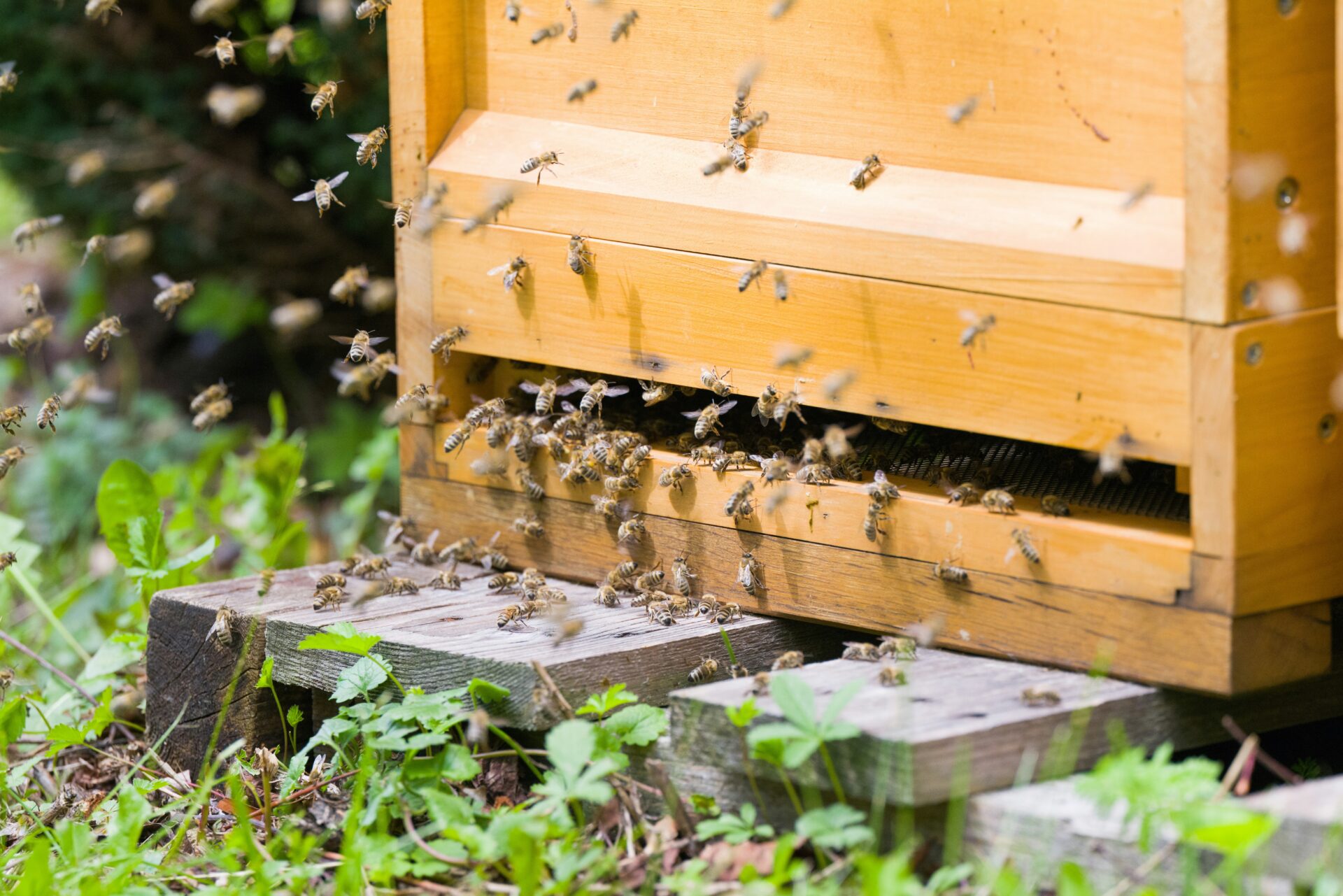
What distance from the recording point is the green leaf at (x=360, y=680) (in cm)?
311

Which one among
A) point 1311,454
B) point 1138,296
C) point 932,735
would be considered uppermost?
point 1138,296

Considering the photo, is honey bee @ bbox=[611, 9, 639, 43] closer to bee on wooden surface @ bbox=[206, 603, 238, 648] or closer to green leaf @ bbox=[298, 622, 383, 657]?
green leaf @ bbox=[298, 622, 383, 657]

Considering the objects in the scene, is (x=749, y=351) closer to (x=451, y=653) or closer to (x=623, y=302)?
(x=623, y=302)

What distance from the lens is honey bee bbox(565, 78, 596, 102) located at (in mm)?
3414

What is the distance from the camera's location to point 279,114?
6.46m

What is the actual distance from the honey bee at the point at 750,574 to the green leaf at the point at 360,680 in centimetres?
77

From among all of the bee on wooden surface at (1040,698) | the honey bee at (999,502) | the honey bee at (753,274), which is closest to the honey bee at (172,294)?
the honey bee at (753,274)

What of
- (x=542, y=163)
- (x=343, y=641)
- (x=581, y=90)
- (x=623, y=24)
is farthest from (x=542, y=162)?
(x=343, y=641)

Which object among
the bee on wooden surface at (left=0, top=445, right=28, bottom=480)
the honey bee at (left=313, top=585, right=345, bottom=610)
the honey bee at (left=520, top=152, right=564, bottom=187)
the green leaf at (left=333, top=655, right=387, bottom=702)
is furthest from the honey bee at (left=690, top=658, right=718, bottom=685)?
the bee on wooden surface at (left=0, top=445, right=28, bottom=480)

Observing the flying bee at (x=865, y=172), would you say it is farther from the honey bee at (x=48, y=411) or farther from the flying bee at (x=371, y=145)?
the honey bee at (x=48, y=411)

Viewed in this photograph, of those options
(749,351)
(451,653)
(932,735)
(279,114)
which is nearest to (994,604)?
(932,735)

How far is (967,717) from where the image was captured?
2629 mm

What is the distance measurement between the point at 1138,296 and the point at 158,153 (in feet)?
15.6

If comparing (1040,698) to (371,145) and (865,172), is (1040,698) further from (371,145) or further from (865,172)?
(371,145)
